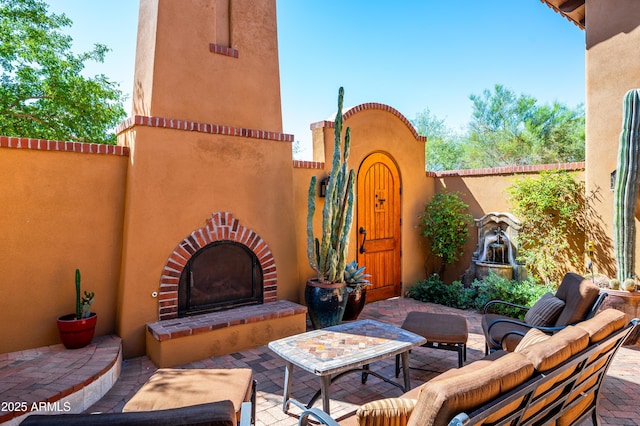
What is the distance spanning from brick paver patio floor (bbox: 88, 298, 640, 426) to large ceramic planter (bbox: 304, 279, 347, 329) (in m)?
0.79

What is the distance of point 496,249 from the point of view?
22.0ft

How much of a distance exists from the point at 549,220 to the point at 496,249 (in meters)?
1.01

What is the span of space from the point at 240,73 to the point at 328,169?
2.02m

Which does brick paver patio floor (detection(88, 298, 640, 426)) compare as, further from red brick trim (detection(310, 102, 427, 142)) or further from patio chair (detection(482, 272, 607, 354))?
red brick trim (detection(310, 102, 427, 142))

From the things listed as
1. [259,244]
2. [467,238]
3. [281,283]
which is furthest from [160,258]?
[467,238]

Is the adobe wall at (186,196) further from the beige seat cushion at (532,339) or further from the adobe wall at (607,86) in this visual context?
the adobe wall at (607,86)

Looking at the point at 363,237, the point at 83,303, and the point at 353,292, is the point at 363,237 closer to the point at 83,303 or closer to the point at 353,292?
the point at 353,292

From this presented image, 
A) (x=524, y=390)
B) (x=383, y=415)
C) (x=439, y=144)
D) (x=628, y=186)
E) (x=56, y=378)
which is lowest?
(x=56, y=378)

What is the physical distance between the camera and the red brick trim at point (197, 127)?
4.23 m

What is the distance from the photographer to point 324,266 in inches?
200

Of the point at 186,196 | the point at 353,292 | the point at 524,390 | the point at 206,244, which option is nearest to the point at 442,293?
the point at 353,292

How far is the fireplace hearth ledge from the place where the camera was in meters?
3.91

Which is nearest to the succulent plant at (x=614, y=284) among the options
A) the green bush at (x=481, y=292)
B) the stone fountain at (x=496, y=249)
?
the green bush at (x=481, y=292)

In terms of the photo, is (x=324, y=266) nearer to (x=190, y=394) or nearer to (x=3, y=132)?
(x=190, y=394)
